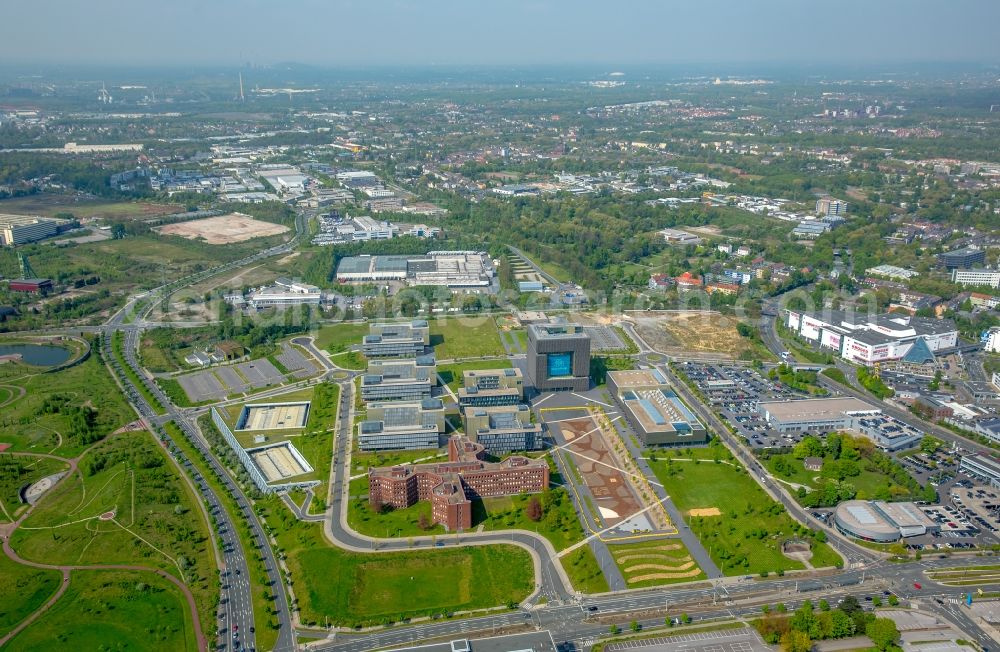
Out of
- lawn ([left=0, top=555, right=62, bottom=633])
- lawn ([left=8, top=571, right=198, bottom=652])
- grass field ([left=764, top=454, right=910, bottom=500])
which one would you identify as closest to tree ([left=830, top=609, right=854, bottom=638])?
grass field ([left=764, top=454, right=910, bottom=500])

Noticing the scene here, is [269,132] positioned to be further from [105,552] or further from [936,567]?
[936,567]

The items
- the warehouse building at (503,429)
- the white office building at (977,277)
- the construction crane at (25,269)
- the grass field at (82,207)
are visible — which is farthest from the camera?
the grass field at (82,207)

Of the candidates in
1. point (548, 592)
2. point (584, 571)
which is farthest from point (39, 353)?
point (584, 571)

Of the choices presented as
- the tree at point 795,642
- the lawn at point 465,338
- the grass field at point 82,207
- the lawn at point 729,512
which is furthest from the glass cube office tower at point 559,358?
the grass field at point 82,207

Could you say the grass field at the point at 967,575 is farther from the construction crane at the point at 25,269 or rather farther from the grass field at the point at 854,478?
the construction crane at the point at 25,269

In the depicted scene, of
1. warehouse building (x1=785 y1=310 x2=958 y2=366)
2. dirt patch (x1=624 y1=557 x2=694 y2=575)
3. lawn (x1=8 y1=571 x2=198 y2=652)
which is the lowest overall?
lawn (x1=8 y1=571 x2=198 y2=652)

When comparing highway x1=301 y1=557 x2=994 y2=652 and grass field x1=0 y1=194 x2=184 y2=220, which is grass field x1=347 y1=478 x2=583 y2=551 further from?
grass field x1=0 y1=194 x2=184 y2=220

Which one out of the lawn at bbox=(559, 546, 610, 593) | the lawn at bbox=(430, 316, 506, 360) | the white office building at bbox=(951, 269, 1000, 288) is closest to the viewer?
the lawn at bbox=(559, 546, 610, 593)
